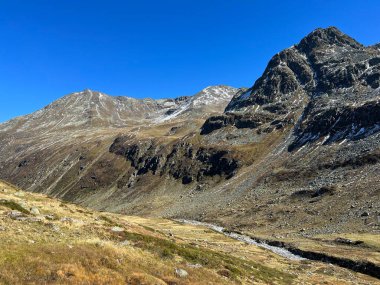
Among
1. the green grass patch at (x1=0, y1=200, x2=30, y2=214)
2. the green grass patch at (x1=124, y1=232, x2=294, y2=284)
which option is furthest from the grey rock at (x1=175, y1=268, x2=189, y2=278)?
the green grass patch at (x1=0, y1=200, x2=30, y2=214)

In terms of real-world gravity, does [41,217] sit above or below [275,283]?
above

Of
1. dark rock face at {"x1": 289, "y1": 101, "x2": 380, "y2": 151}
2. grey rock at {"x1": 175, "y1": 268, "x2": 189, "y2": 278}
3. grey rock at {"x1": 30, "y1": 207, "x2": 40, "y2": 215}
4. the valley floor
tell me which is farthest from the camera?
dark rock face at {"x1": 289, "y1": 101, "x2": 380, "y2": 151}

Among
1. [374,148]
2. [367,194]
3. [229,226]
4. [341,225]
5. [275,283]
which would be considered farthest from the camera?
[374,148]

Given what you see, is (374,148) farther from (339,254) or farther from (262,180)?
(339,254)

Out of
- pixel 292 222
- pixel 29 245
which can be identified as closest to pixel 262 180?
pixel 292 222

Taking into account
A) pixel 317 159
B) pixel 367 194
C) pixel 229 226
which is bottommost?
pixel 229 226

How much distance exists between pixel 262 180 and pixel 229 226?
41.7m

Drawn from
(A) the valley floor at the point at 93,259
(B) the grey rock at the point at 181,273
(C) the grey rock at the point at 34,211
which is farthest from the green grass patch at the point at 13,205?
(B) the grey rock at the point at 181,273

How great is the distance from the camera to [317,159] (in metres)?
146

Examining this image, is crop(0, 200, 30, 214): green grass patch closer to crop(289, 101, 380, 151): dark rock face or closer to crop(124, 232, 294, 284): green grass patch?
crop(124, 232, 294, 284): green grass patch

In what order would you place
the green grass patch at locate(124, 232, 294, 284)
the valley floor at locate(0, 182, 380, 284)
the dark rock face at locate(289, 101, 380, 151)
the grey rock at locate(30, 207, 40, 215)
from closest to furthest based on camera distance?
the valley floor at locate(0, 182, 380, 284) → the green grass patch at locate(124, 232, 294, 284) → the grey rock at locate(30, 207, 40, 215) → the dark rock face at locate(289, 101, 380, 151)

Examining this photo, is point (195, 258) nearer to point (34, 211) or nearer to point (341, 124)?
point (34, 211)

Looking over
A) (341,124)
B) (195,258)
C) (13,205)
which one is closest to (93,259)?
(195,258)

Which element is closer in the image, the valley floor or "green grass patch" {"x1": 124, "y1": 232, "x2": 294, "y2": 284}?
the valley floor
